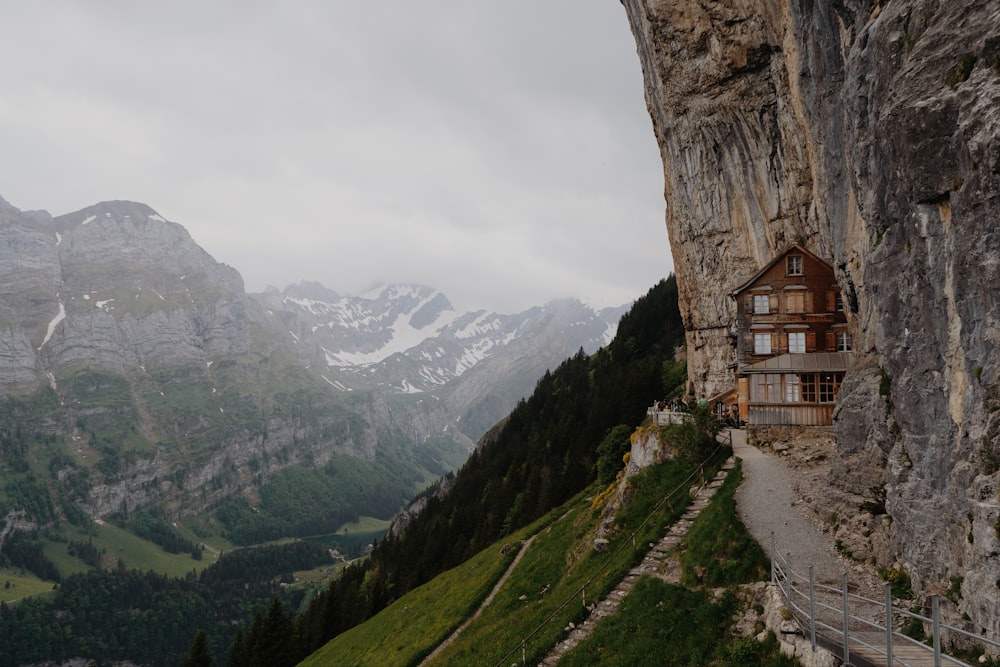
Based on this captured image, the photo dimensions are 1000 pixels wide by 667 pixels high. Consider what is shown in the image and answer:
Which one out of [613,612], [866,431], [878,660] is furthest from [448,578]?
[878,660]

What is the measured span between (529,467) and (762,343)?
5227 centimetres

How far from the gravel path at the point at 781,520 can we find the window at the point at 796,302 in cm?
1894

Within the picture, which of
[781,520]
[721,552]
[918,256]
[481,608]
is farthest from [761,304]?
[918,256]

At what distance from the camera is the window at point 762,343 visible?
4756 centimetres

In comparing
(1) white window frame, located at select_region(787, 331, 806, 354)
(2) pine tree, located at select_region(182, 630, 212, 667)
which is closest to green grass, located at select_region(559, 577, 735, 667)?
(1) white window frame, located at select_region(787, 331, 806, 354)

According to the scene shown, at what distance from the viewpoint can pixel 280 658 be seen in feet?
222

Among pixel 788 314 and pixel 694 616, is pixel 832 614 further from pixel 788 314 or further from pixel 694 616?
pixel 788 314

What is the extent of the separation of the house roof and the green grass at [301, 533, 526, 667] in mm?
22475

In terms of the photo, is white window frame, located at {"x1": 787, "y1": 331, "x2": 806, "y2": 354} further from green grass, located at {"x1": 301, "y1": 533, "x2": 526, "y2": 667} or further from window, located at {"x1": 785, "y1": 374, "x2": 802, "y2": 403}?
green grass, located at {"x1": 301, "y1": 533, "x2": 526, "y2": 667}

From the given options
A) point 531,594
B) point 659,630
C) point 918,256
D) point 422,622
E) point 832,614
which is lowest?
point 422,622

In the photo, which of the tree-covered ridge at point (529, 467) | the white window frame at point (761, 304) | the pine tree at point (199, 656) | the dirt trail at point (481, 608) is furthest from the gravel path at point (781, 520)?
the pine tree at point (199, 656)

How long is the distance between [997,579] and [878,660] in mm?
3026

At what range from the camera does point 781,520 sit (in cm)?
2453

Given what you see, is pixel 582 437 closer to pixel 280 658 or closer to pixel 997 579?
pixel 280 658
